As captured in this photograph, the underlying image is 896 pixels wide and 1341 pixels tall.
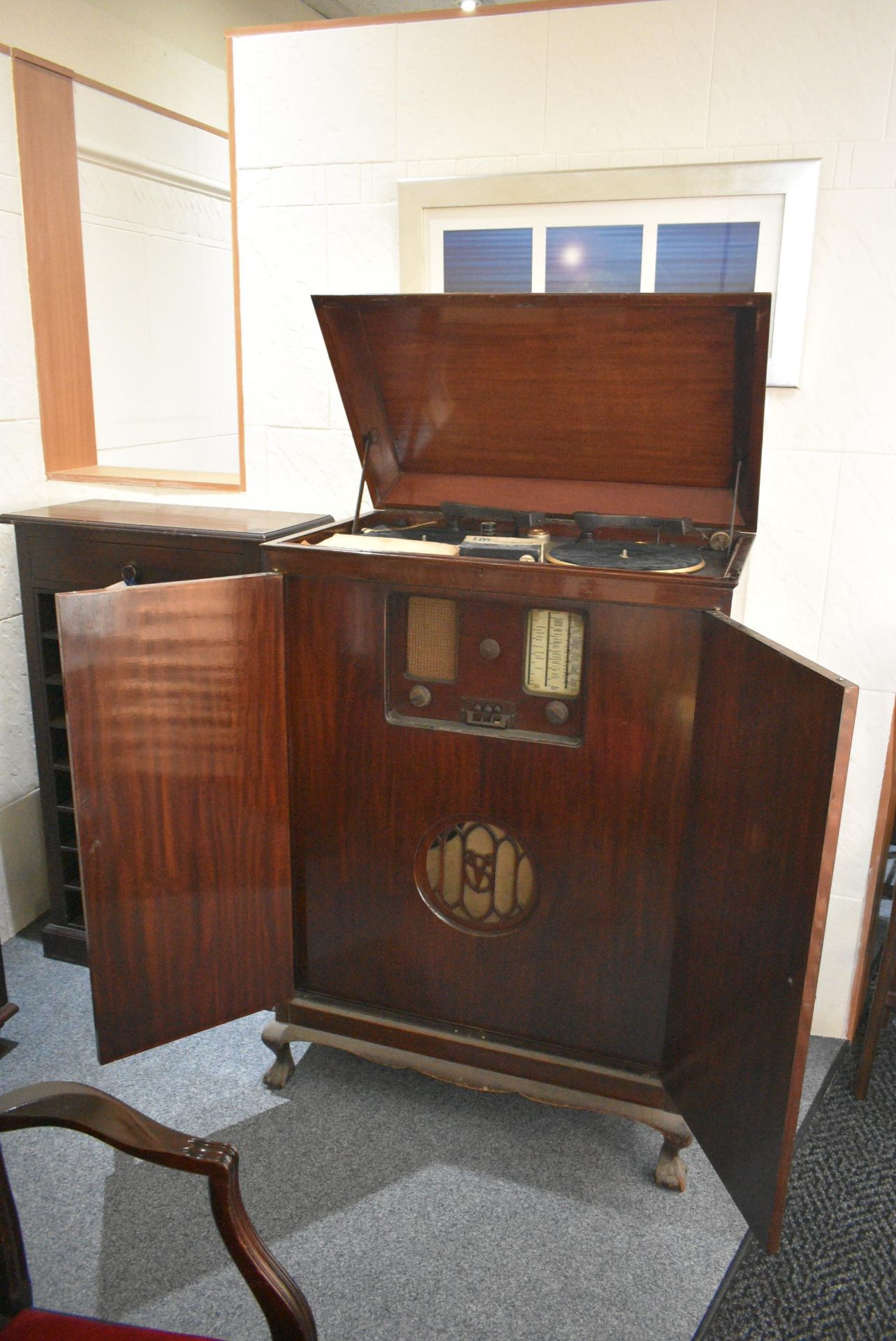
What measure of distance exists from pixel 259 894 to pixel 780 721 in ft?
3.48

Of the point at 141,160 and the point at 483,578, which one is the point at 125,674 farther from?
the point at 141,160

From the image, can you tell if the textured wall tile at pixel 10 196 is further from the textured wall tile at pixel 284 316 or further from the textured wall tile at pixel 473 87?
the textured wall tile at pixel 473 87

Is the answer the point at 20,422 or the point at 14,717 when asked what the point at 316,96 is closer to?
the point at 20,422

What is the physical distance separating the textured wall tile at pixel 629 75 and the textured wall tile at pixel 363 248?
404 millimetres

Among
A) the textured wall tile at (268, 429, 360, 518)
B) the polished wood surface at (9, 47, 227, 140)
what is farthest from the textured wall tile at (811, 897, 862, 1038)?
the polished wood surface at (9, 47, 227, 140)

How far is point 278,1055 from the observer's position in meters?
2.03

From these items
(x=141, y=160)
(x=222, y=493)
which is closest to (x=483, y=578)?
(x=222, y=493)

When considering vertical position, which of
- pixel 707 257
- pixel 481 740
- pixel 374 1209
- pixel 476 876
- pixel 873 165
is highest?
pixel 873 165

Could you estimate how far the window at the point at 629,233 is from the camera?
1876 millimetres

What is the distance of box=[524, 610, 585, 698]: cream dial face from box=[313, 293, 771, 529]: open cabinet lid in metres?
0.37

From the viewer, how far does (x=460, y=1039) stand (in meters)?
1.86

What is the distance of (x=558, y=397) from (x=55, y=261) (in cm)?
145

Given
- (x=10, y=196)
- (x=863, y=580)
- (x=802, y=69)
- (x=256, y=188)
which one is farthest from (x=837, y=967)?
(x=10, y=196)

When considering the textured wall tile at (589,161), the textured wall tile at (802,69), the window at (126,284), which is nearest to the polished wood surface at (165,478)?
the window at (126,284)
